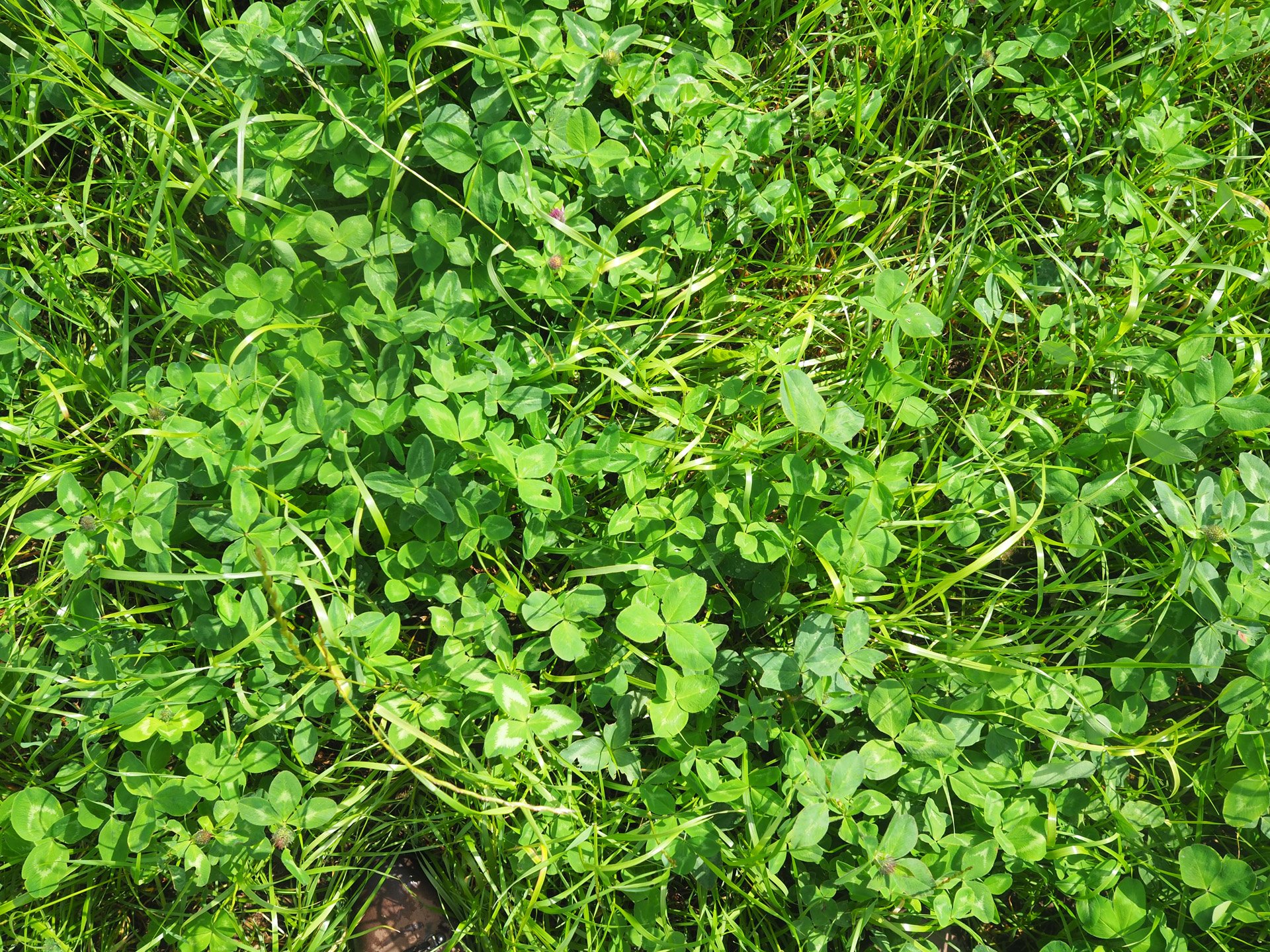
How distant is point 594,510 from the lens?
2.35 meters

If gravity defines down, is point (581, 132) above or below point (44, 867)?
above

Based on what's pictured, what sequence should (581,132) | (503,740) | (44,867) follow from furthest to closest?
(581,132), (44,867), (503,740)

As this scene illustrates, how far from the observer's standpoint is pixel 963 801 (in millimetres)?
2195

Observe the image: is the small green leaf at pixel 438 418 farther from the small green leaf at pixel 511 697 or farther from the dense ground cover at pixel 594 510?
the small green leaf at pixel 511 697

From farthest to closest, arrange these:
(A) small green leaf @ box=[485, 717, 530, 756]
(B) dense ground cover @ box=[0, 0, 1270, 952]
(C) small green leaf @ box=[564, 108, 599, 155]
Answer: (C) small green leaf @ box=[564, 108, 599, 155], (B) dense ground cover @ box=[0, 0, 1270, 952], (A) small green leaf @ box=[485, 717, 530, 756]

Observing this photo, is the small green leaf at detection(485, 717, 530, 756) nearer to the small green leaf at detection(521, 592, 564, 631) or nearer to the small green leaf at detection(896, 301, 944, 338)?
the small green leaf at detection(521, 592, 564, 631)

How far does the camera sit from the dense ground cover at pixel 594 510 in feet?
6.93

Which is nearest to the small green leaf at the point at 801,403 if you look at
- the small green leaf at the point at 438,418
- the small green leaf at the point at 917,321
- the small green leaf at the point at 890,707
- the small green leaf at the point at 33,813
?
the small green leaf at the point at 917,321

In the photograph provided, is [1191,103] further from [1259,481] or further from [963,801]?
[963,801]

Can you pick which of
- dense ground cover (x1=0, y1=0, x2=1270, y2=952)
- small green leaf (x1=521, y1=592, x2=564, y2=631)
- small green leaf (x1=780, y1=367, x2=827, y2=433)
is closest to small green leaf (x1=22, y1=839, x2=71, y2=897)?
dense ground cover (x1=0, y1=0, x2=1270, y2=952)

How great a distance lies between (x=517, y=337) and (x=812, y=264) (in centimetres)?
83

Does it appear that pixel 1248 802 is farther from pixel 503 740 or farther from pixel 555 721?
pixel 503 740

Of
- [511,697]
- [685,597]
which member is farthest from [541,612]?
[685,597]

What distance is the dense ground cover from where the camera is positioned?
6.93ft
